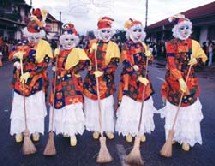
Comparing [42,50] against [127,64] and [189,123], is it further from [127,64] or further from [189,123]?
[189,123]

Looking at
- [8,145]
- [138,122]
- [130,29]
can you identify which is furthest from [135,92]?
[8,145]

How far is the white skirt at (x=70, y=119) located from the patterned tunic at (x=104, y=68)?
47 cm

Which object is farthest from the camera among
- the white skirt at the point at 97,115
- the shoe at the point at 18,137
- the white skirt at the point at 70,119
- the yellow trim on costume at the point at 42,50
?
the white skirt at the point at 97,115

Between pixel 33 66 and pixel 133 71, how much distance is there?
1729mm

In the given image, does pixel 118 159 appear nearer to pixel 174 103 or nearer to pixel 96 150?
pixel 96 150

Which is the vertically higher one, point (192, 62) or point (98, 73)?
point (192, 62)

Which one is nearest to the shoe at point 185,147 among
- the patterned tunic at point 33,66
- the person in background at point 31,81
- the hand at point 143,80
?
the hand at point 143,80

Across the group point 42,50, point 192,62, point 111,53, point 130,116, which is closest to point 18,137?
point 42,50

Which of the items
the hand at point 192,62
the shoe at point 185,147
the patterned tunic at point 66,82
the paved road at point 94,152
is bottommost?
the paved road at point 94,152

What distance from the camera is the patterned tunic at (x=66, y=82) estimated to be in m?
5.92

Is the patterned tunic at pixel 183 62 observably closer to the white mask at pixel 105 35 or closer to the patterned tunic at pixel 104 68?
the patterned tunic at pixel 104 68

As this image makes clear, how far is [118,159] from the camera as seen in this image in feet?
17.6

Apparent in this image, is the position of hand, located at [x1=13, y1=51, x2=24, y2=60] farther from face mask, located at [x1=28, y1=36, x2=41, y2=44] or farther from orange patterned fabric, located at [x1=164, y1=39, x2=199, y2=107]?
orange patterned fabric, located at [x1=164, y1=39, x2=199, y2=107]

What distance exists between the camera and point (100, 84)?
6.24 m
